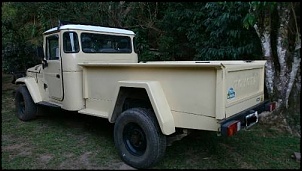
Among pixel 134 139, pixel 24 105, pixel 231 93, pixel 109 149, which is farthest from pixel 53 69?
pixel 231 93

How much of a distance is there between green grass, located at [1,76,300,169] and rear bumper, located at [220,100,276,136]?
2.08 feet

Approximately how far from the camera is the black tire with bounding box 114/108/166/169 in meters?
3.16

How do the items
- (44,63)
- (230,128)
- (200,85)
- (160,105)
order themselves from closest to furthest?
(230,128)
(200,85)
(160,105)
(44,63)

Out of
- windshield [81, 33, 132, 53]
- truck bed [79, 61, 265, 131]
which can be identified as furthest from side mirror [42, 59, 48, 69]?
truck bed [79, 61, 265, 131]

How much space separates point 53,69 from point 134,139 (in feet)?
7.39

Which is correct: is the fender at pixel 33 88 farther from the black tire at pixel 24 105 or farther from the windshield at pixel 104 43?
the windshield at pixel 104 43

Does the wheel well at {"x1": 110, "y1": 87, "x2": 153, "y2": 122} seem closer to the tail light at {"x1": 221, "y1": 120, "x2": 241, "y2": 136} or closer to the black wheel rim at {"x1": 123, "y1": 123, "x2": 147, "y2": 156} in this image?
the black wheel rim at {"x1": 123, "y1": 123, "x2": 147, "y2": 156}

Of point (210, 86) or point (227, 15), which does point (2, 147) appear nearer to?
point (210, 86)

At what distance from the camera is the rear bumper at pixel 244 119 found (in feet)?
9.21

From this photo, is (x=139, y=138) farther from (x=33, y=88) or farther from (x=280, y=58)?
(x=280, y=58)

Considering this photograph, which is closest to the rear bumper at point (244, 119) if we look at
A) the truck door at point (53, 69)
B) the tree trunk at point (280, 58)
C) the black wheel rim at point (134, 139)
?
the black wheel rim at point (134, 139)

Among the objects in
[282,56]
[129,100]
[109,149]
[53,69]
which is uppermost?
[282,56]

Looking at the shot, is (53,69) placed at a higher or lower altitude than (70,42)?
lower

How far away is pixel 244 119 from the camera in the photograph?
3.19 m
